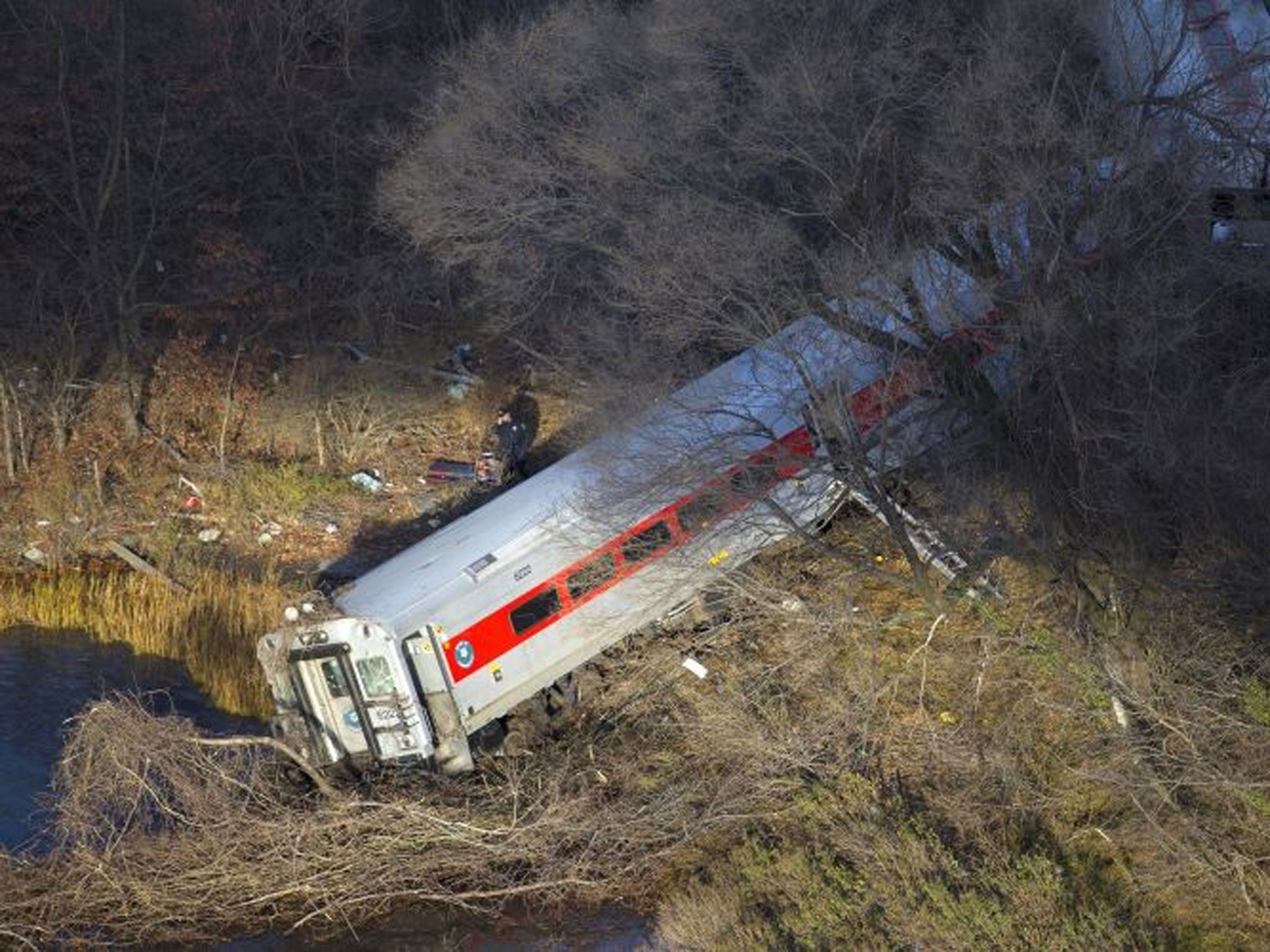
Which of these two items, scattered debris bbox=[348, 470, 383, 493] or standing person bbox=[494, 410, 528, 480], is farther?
scattered debris bbox=[348, 470, 383, 493]

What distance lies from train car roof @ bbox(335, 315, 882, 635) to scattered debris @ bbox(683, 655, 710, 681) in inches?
84.0

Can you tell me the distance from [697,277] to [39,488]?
1054 centimetres

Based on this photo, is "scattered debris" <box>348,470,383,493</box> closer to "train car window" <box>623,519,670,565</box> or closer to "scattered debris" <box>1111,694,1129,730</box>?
"train car window" <box>623,519,670,565</box>

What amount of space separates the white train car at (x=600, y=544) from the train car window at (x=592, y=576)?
14 millimetres

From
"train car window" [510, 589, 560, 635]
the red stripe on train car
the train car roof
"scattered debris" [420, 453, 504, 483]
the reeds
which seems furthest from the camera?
"scattered debris" [420, 453, 504, 483]

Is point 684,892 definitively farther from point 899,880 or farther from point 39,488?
point 39,488

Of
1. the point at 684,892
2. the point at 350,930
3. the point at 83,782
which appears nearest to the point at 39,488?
the point at 83,782

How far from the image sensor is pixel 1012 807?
661 inches

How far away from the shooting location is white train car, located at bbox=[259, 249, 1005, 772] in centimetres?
1691

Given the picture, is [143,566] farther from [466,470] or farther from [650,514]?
[650,514]

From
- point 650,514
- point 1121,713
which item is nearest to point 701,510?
point 650,514

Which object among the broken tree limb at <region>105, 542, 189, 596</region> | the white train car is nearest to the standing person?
the broken tree limb at <region>105, 542, 189, 596</region>

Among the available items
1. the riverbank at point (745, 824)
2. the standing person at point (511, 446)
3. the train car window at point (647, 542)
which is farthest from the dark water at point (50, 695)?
the standing person at point (511, 446)

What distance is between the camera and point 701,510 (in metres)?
Result: 18.0
